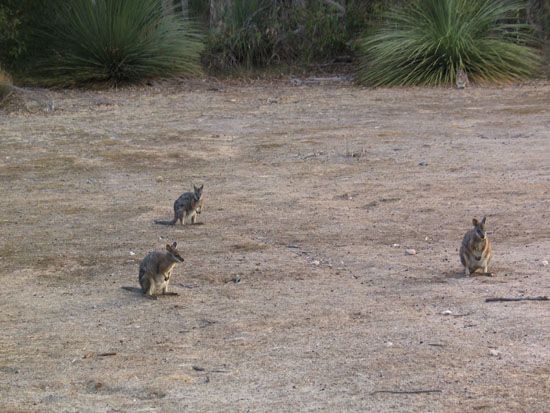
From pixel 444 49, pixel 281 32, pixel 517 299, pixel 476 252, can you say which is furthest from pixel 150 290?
pixel 281 32

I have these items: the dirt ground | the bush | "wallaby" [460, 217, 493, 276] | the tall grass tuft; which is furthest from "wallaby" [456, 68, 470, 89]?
"wallaby" [460, 217, 493, 276]

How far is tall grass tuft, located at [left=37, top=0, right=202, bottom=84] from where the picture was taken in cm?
2292

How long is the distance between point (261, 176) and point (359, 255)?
14.4 feet

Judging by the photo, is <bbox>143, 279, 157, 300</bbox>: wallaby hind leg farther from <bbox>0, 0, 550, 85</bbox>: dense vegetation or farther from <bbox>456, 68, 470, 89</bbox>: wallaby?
<bbox>0, 0, 550, 85</bbox>: dense vegetation

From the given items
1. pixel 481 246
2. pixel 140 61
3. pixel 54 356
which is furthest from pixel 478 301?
pixel 140 61

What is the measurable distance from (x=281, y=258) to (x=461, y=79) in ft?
38.5

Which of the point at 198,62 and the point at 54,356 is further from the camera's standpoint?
the point at 198,62

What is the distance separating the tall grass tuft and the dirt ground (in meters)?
2.91

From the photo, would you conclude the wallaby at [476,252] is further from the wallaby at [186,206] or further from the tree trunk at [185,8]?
the tree trunk at [185,8]

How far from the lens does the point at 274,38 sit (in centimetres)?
2497

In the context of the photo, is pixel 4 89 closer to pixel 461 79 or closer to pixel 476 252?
pixel 461 79

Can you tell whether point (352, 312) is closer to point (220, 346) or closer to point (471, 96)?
point (220, 346)

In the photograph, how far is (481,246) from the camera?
367 inches

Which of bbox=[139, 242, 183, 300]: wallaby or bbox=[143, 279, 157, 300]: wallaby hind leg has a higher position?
bbox=[139, 242, 183, 300]: wallaby
